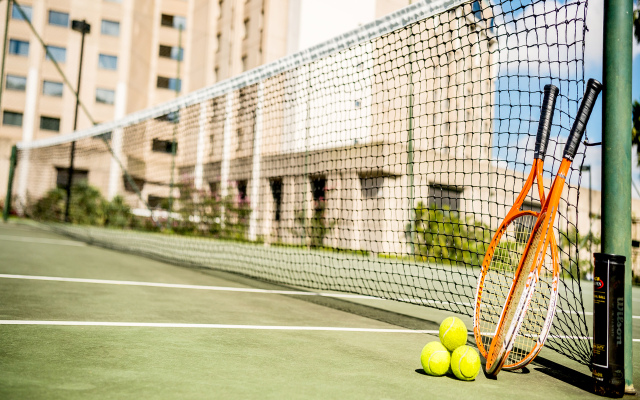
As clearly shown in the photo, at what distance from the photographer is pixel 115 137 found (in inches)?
665

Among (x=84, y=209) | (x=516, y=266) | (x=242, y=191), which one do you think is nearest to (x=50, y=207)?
(x=84, y=209)

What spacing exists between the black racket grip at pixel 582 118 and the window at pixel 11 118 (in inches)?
1717

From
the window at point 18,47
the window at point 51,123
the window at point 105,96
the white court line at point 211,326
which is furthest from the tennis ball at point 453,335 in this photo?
the window at point 18,47

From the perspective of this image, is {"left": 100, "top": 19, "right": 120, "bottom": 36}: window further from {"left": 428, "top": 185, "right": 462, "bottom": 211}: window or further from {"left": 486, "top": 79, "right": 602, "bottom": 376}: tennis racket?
{"left": 486, "top": 79, "right": 602, "bottom": 376}: tennis racket

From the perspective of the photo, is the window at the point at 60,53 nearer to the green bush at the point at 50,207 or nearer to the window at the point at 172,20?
the window at the point at 172,20

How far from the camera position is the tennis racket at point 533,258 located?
9.61 feet

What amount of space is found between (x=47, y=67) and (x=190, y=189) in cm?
2845

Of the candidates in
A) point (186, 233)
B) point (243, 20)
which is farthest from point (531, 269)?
point (243, 20)

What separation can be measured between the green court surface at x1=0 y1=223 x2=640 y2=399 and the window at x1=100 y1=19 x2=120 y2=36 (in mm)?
39865


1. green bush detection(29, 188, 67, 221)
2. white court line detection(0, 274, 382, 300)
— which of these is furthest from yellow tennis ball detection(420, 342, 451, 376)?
green bush detection(29, 188, 67, 221)

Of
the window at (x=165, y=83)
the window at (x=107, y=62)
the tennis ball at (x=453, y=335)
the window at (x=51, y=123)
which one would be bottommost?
the tennis ball at (x=453, y=335)

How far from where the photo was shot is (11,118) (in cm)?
3884

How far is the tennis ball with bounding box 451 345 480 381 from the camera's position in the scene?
2926 millimetres

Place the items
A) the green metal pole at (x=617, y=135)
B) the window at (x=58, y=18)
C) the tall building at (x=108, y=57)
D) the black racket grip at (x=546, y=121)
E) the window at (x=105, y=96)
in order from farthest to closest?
the window at (x=105, y=96), the window at (x=58, y=18), the tall building at (x=108, y=57), the black racket grip at (x=546, y=121), the green metal pole at (x=617, y=135)
